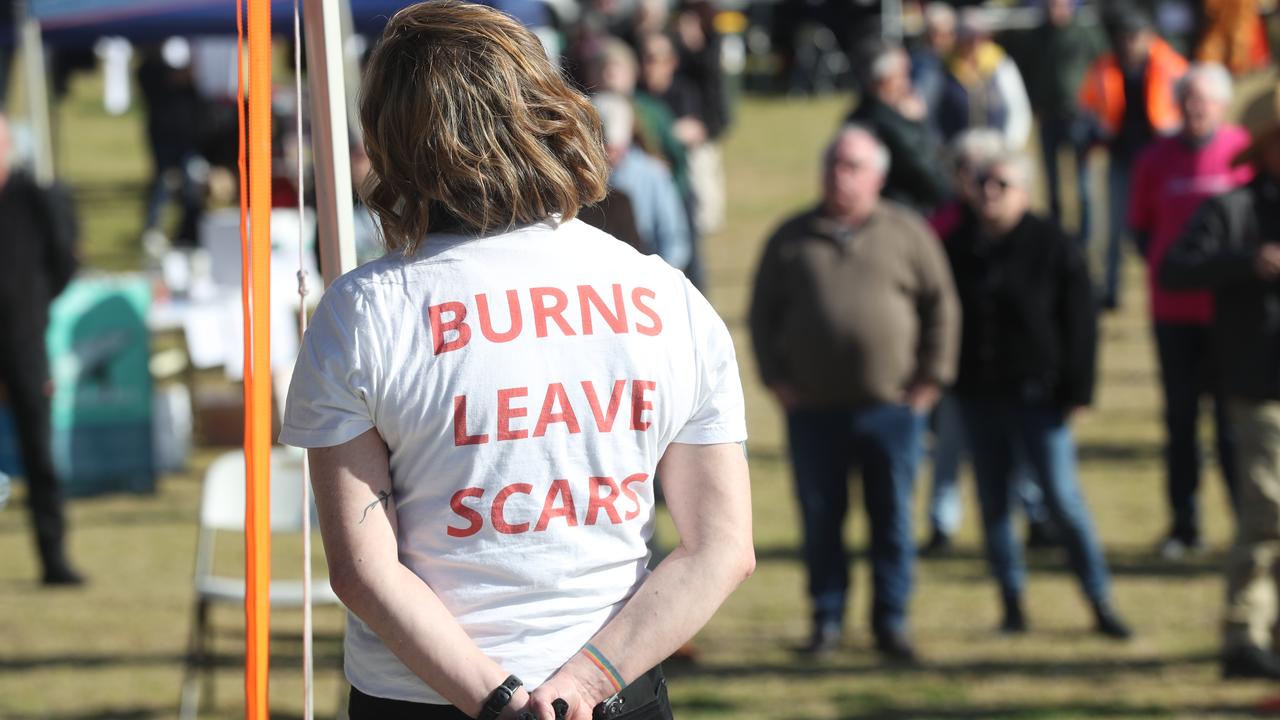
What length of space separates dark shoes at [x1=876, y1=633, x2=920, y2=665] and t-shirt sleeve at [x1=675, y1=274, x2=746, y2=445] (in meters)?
3.63

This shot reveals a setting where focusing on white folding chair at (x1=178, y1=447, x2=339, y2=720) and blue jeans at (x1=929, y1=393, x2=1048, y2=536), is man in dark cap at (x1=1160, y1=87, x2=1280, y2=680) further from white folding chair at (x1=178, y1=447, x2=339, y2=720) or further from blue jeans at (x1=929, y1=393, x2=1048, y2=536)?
white folding chair at (x1=178, y1=447, x2=339, y2=720)

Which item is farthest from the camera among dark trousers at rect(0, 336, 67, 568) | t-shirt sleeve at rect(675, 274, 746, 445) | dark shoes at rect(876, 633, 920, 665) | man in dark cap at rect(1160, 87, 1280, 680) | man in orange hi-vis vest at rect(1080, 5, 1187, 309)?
man in orange hi-vis vest at rect(1080, 5, 1187, 309)

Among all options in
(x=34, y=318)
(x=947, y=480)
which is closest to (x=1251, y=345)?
(x=947, y=480)

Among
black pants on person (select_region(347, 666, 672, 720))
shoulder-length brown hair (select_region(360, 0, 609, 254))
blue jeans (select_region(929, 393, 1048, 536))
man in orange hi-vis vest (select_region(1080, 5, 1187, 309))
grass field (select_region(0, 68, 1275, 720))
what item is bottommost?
grass field (select_region(0, 68, 1275, 720))

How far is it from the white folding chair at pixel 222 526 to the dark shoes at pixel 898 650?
6.25 ft

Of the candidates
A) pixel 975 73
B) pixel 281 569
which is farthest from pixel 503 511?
pixel 975 73

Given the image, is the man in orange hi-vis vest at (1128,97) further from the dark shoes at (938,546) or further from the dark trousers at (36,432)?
the dark trousers at (36,432)

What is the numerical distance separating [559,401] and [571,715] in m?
0.38

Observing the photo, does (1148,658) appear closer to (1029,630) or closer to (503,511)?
(1029,630)

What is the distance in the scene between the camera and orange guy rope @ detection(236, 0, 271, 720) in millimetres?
2150

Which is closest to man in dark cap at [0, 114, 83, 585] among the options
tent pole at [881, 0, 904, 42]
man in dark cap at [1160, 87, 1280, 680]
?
man in dark cap at [1160, 87, 1280, 680]

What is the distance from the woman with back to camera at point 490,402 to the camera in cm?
192

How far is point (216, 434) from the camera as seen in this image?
31.3ft

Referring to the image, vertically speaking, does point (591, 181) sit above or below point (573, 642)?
above
